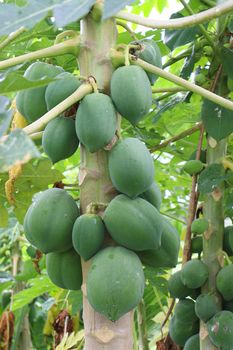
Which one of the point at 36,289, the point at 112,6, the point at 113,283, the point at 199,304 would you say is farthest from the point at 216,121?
the point at 36,289

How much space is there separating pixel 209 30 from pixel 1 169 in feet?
4.53

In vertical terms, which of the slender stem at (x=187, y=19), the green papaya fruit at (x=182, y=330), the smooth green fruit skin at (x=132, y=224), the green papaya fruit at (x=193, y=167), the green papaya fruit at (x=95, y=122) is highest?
the slender stem at (x=187, y=19)

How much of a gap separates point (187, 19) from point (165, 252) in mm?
520

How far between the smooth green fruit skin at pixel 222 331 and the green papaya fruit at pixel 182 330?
0.43 feet

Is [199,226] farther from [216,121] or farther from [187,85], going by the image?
[187,85]

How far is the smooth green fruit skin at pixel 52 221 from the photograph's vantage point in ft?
4.43

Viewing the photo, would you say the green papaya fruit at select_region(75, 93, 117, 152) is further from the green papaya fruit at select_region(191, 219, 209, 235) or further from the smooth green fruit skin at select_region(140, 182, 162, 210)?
the green papaya fruit at select_region(191, 219, 209, 235)

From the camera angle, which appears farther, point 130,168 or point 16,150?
point 130,168

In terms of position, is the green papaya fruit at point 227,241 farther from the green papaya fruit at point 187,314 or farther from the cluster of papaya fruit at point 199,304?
the green papaya fruit at point 187,314

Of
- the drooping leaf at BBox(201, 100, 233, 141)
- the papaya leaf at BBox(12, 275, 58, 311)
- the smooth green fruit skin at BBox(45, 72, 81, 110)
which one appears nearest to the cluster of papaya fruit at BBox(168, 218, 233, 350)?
the drooping leaf at BBox(201, 100, 233, 141)

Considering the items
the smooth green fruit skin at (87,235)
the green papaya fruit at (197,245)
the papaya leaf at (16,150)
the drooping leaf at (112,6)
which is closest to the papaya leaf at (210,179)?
the green papaya fruit at (197,245)

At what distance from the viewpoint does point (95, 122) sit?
1.31 m

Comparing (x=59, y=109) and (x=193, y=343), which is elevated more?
(x=59, y=109)

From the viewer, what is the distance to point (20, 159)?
844mm
